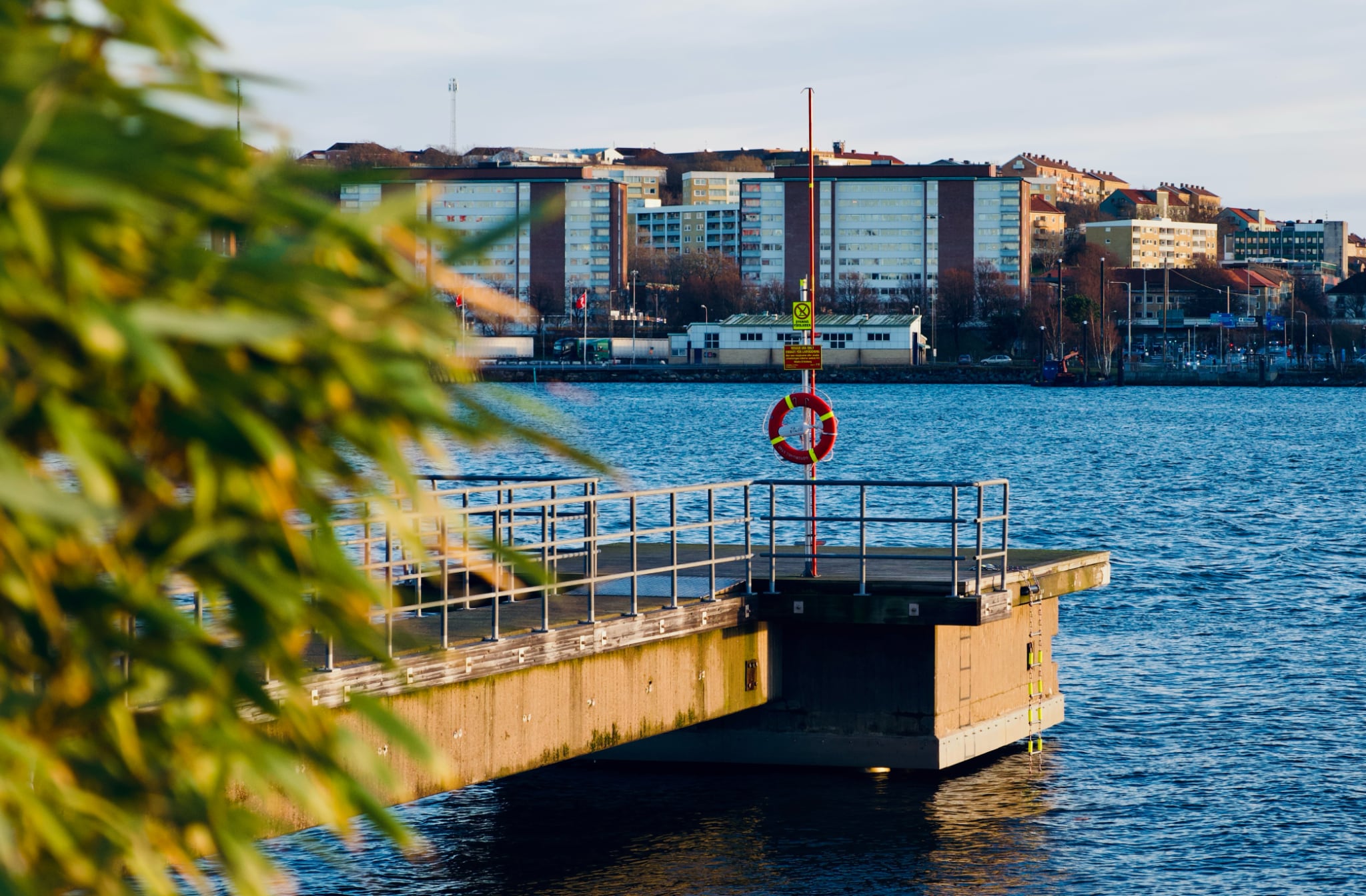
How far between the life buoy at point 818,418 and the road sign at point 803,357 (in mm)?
245

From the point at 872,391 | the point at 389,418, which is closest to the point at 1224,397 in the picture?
the point at 872,391

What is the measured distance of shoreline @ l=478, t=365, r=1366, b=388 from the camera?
177m

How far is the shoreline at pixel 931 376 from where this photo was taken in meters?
177

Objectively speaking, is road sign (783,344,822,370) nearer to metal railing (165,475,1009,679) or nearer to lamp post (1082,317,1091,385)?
metal railing (165,475,1009,679)

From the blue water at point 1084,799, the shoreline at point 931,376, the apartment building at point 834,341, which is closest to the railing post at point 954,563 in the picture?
the blue water at point 1084,799

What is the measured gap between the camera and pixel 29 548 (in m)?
1.92

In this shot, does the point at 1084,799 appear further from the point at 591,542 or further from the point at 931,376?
the point at 931,376

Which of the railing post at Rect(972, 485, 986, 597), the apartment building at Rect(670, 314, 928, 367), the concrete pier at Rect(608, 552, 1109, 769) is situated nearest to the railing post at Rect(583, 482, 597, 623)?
the concrete pier at Rect(608, 552, 1109, 769)

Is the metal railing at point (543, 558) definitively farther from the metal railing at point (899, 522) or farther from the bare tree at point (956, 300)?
the bare tree at point (956, 300)

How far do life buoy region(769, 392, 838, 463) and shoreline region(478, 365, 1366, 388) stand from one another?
158 meters

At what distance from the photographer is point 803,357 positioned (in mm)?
15727

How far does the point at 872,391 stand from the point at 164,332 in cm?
16570

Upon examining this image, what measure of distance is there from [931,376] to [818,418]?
557 ft

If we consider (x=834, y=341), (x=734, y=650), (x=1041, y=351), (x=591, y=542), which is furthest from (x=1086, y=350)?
(x=591, y=542)
